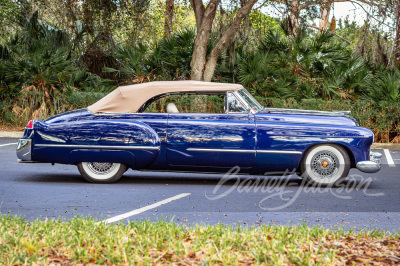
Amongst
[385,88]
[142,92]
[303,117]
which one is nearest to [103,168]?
[142,92]

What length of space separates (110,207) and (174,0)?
21.4 meters

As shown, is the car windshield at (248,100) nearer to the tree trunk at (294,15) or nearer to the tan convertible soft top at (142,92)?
the tan convertible soft top at (142,92)

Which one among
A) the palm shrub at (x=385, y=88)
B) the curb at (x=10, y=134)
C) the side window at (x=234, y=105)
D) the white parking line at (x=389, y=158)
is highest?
the palm shrub at (x=385, y=88)

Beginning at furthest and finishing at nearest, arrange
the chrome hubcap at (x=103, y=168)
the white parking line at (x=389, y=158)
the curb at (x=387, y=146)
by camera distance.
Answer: the curb at (x=387, y=146) < the white parking line at (x=389, y=158) < the chrome hubcap at (x=103, y=168)

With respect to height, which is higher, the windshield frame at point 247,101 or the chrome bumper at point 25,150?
the windshield frame at point 247,101

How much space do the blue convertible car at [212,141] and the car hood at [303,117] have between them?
15 millimetres

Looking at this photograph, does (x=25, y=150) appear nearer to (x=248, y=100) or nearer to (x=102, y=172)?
(x=102, y=172)

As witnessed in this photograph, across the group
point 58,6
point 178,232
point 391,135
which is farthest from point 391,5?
point 178,232

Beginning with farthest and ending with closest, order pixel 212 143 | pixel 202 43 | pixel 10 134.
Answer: pixel 202 43 < pixel 10 134 < pixel 212 143

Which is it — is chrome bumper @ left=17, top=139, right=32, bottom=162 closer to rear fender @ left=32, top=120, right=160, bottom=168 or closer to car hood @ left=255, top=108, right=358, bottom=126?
rear fender @ left=32, top=120, right=160, bottom=168

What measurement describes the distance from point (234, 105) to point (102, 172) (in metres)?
2.21

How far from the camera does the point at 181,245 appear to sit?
4.51 m

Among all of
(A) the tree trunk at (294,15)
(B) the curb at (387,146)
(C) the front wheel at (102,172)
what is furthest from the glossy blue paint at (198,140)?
(A) the tree trunk at (294,15)

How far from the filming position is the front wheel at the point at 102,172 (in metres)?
8.30
